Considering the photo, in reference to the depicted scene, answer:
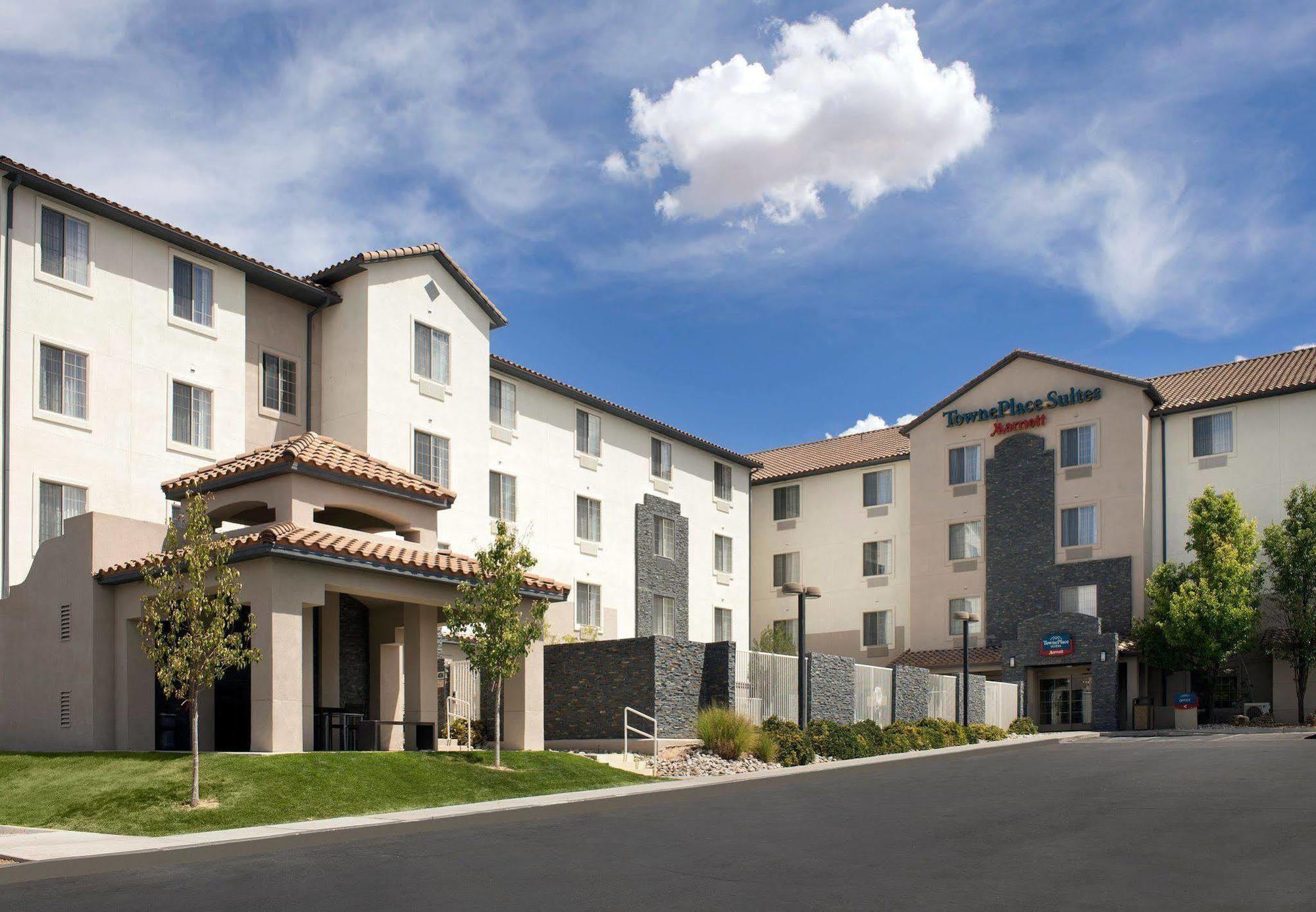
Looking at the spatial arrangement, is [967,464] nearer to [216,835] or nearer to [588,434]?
[588,434]

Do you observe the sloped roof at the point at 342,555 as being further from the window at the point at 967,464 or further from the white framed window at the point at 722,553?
the window at the point at 967,464

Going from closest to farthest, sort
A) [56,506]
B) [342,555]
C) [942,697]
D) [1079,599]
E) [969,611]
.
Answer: [342,555], [56,506], [942,697], [1079,599], [969,611]

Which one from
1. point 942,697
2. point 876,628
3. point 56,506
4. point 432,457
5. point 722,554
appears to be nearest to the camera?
point 56,506

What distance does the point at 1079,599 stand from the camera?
52875 mm

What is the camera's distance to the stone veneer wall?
4891cm

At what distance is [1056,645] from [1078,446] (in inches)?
349

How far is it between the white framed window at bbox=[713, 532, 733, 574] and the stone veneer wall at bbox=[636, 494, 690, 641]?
8.21 ft

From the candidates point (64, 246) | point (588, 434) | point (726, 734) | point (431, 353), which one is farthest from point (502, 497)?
point (64, 246)

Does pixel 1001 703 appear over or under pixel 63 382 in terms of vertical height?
under

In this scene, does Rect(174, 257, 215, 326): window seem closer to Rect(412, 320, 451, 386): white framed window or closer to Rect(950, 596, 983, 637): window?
Rect(412, 320, 451, 386): white framed window

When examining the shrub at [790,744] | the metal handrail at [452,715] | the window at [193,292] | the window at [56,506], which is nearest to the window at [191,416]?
the window at [193,292]

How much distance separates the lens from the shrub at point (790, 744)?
98.4ft

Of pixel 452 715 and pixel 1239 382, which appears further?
pixel 1239 382

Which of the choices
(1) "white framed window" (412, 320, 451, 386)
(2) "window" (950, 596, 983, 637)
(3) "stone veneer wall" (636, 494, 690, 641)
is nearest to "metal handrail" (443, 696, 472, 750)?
(1) "white framed window" (412, 320, 451, 386)
